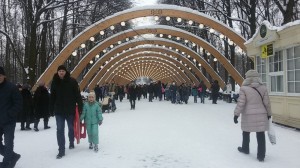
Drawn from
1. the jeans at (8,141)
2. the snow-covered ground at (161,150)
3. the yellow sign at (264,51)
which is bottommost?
the snow-covered ground at (161,150)

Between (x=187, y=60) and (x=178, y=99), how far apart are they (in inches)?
462

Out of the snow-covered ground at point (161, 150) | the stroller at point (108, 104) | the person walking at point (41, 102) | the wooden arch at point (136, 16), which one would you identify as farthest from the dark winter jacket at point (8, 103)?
the wooden arch at point (136, 16)

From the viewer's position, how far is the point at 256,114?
648cm

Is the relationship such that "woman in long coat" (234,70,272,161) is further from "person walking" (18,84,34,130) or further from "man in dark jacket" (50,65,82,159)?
"person walking" (18,84,34,130)

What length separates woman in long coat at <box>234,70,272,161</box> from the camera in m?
6.42

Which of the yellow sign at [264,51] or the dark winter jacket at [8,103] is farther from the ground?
the yellow sign at [264,51]

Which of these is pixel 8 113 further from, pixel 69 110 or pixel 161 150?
pixel 161 150

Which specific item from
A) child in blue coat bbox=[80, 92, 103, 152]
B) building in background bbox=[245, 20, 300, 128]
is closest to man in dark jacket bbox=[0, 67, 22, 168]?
child in blue coat bbox=[80, 92, 103, 152]

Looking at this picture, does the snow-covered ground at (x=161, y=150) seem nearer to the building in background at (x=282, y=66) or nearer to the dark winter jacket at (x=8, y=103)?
the building in background at (x=282, y=66)

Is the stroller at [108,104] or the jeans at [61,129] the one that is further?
the stroller at [108,104]

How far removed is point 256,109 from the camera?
6.49 m

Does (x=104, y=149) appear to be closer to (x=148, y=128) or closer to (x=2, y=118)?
(x=2, y=118)

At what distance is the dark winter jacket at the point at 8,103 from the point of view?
5711 mm

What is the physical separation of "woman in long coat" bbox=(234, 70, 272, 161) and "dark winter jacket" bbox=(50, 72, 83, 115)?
3.22 meters
